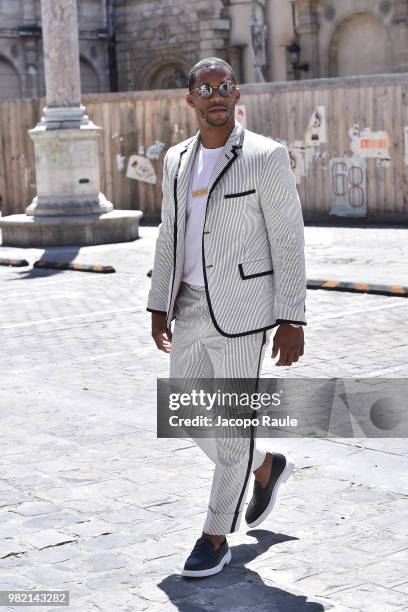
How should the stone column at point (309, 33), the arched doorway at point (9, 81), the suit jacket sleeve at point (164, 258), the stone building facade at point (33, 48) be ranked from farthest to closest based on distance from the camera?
the arched doorway at point (9, 81), the stone building facade at point (33, 48), the stone column at point (309, 33), the suit jacket sleeve at point (164, 258)

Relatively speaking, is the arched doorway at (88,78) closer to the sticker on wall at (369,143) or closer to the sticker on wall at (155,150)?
the sticker on wall at (155,150)

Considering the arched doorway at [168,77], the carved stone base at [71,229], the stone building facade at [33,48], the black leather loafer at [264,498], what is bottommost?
the black leather loafer at [264,498]

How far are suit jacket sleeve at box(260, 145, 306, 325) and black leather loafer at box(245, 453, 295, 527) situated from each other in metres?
0.77

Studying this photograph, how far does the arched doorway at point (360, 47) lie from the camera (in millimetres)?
30672

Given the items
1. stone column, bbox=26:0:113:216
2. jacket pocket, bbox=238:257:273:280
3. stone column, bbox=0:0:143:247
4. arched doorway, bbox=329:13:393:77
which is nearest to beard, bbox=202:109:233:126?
jacket pocket, bbox=238:257:273:280

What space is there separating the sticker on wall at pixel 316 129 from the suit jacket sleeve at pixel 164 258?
14515mm

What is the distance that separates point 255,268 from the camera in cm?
462

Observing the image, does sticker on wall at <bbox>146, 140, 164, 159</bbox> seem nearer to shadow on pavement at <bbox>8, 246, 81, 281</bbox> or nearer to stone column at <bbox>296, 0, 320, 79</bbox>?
shadow on pavement at <bbox>8, 246, 81, 281</bbox>

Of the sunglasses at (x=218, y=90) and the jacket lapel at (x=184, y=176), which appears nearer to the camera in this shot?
the sunglasses at (x=218, y=90)

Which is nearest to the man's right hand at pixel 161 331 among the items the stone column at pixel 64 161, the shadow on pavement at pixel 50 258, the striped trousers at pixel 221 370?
the striped trousers at pixel 221 370

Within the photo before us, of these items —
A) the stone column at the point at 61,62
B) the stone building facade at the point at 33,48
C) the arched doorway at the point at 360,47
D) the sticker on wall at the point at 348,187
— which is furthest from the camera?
the stone building facade at the point at 33,48

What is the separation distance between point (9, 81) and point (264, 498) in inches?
1297

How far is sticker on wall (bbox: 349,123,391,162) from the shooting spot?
18312 millimetres

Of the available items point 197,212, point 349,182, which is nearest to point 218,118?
point 197,212
